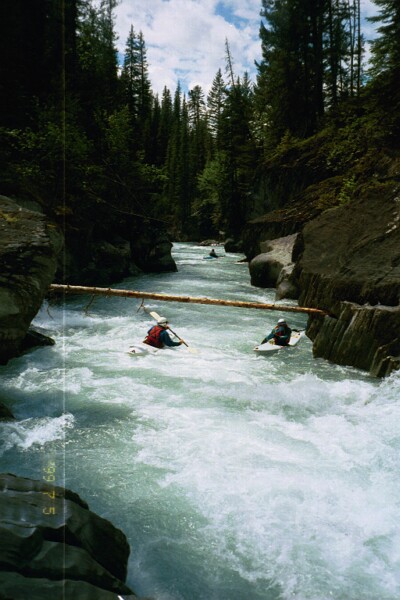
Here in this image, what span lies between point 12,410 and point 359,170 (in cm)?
1849

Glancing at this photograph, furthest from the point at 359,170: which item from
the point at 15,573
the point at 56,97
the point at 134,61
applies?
the point at 134,61

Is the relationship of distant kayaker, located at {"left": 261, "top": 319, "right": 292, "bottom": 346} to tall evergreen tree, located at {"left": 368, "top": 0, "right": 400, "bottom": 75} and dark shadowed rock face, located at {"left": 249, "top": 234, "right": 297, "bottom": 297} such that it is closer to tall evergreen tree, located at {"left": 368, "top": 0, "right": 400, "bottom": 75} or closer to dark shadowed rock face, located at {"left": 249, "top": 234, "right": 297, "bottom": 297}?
dark shadowed rock face, located at {"left": 249, "top": 234, "right": 297, "bottom": 297}

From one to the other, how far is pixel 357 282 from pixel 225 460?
5272 millimetres

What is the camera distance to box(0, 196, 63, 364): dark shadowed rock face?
636 cm

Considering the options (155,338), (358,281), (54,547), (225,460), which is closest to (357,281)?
(358,281)

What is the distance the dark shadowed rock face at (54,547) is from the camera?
2291mm

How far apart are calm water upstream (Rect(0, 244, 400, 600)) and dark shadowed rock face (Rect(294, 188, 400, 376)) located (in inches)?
20.9

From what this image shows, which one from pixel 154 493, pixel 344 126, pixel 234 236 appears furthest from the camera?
pixel 234 236

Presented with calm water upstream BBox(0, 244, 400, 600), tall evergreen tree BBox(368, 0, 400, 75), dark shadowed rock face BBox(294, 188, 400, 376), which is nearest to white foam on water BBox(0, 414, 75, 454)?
calm water upstream BBox(0, 244, 400, 600)

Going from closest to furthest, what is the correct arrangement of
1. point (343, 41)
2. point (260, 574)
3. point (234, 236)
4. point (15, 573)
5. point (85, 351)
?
point (15, 573)
point (260, 574)
point (85, 351)
point (343, 41)
point (234, 236)

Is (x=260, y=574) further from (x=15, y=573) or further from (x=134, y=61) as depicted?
(x=134, y=61)

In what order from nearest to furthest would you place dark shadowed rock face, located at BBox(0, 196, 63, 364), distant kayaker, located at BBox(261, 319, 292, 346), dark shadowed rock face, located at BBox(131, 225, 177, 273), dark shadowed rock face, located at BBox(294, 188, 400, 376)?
dark shadowed rock face, located at BBox(0, 196, 63, 364) → dark shadowed rock face, located at BBox(294, 188, 400, 376) → distant kayaker, located at BBox(261, 319, 292, 346) → dark shadowed rock face, located at BBox(131, 225, 177, 273)

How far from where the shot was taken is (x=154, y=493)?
182 inches

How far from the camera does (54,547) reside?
8.34 feet
